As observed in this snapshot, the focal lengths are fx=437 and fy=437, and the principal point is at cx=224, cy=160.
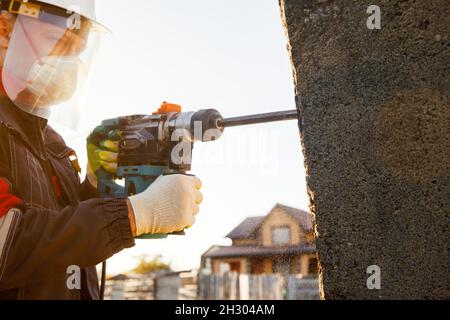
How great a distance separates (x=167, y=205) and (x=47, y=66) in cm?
96

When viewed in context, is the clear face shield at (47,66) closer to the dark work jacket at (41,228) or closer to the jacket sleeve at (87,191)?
the dark work jacket at (41,228)

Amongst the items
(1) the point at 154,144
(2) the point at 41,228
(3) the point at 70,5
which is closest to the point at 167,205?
(1) the point at 154,144

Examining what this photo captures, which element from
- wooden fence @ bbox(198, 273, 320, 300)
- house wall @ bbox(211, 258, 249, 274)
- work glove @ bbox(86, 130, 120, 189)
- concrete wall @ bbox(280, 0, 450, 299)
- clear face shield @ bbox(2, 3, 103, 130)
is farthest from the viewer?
house wall @ bbox(211, 258, 249, 274)

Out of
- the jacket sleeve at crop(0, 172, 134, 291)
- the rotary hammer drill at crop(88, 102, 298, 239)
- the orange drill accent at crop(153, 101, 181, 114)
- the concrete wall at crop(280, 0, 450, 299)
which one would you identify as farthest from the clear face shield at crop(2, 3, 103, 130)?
the concrete wall at crop(280, 0, 450, 299)

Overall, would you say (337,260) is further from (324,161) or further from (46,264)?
(46,264)

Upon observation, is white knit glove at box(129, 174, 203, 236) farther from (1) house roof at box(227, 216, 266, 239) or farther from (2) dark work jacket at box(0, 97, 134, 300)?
(1) house roof at box(227, 216, 266, 239)

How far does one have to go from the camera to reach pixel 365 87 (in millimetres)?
1184

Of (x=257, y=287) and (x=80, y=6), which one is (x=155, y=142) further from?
(x=257, y=287)

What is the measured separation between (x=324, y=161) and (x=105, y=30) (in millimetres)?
1867

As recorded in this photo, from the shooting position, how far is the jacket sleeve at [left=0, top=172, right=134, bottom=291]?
1.47 meters

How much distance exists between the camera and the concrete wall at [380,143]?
42.6 inches

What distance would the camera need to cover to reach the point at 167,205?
178 cm

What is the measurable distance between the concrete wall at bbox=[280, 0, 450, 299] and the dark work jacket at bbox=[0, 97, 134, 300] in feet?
2.56
